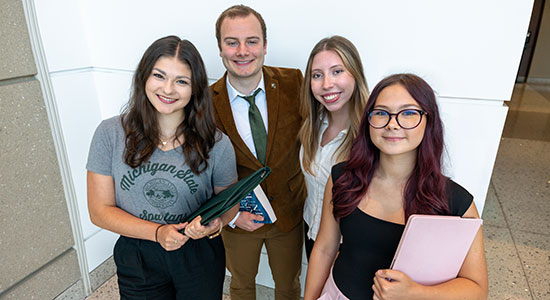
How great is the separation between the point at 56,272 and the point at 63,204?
0.46m

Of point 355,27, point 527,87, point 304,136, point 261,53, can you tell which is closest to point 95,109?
point 261,53

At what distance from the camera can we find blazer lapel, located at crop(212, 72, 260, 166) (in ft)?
6.08

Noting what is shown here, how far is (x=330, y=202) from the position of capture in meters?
A: 1.38

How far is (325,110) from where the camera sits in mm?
1797

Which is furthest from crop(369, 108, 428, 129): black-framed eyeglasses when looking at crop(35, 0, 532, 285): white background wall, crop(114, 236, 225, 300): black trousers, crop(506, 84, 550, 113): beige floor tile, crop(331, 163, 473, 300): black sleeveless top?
crop(506, 84, 550, 113): beige floor tile

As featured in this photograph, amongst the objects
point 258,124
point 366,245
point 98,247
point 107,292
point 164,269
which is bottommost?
point 107,292

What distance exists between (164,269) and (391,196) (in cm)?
100

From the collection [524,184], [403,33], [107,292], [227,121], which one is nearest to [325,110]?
[227,121]

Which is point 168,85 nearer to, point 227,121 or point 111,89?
point 227,121

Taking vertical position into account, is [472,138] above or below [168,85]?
below

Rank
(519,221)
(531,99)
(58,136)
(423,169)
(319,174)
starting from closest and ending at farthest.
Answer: (423,169) < (319,174) < (58,136) < (519,221) < (531,99)

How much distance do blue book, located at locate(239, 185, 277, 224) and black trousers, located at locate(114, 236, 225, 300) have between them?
305mm

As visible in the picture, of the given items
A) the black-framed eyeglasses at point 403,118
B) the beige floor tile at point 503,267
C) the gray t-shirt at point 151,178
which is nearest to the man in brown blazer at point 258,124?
the gray t-shirt at point 151,178

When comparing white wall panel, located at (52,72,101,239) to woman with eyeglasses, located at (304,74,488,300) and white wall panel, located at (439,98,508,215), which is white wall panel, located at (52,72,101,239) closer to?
woman with eyeglasses, located at (304,74,488,300)
